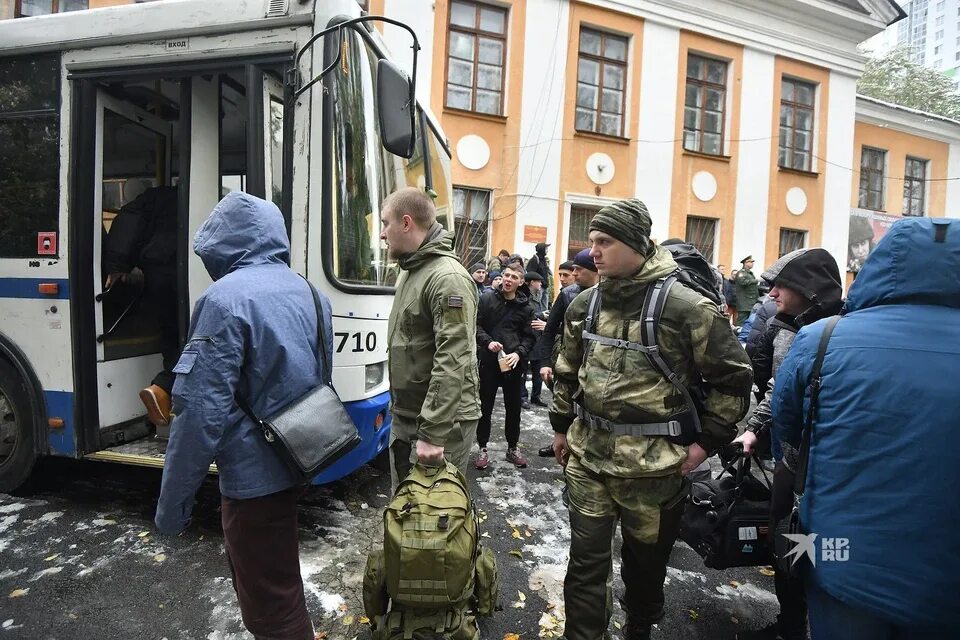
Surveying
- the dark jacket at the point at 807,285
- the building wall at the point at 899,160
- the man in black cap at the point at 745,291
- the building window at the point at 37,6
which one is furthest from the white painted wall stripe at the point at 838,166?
the building window at the point at 37,6

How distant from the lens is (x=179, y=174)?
11.7 ft

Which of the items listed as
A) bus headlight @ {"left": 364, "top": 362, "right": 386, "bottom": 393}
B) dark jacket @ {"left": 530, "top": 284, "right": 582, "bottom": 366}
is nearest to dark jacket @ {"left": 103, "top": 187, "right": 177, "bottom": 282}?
bus headlight @ {"left": 364, "top": 362, "right": 386, "bottom": 393}

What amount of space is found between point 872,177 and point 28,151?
2229 cm

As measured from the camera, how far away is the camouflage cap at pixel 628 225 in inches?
92.3

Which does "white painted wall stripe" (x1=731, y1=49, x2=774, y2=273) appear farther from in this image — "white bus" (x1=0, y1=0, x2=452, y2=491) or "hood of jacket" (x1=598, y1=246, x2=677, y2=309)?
"hood of jacket" (x1=598, y1=246, x2=677, y2=309)

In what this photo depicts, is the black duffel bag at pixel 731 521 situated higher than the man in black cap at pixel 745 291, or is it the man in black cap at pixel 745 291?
the man in black cap at pixel 745 291

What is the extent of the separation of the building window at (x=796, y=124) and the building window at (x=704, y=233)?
9.54ft

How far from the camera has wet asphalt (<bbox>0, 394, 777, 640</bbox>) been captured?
268 centimetres

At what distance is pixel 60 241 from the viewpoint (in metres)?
3.59

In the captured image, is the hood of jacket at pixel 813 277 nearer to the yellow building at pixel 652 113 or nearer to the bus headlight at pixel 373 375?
the bus headlight at pixel 373 375

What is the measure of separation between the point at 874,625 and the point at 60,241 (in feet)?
14.7

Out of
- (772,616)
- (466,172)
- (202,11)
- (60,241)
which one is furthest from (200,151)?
(466,172)

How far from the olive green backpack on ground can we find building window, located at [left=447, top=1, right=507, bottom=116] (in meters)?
11.4

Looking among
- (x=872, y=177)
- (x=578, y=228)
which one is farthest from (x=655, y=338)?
(x=872, y=177)
